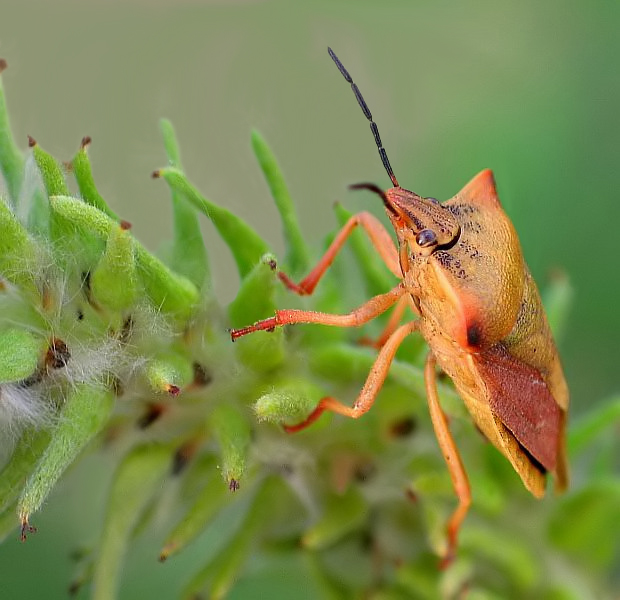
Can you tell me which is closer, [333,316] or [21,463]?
[21,463]

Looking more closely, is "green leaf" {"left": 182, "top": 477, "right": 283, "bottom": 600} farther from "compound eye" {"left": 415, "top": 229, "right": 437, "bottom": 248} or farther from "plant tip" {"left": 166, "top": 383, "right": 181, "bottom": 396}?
"compound eye" {"left": 415, "top": 229, "right": 437, "bottom": 248}

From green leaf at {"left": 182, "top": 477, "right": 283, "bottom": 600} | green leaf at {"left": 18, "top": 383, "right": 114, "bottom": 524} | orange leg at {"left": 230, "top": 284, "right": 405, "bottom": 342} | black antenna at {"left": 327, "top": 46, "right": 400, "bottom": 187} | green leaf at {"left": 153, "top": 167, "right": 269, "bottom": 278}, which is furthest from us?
black antenna at {"left": 327, "top": 46, "right": 400, "bottom": 187}

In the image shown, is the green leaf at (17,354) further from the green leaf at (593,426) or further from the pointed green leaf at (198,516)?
the green leaf at (593,426)

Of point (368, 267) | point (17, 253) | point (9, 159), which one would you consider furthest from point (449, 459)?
point (9, 159)

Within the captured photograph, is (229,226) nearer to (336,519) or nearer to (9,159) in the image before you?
(9,159)

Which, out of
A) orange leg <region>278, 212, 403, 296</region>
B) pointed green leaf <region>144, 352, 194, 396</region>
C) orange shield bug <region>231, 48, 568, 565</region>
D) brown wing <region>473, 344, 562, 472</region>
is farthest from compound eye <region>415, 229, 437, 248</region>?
pointed green leaf <region>144, 352, 194, 396</region>

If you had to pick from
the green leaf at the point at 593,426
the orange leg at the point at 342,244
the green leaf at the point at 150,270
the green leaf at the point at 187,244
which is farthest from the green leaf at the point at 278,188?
the green leaf at the point at 593,426
